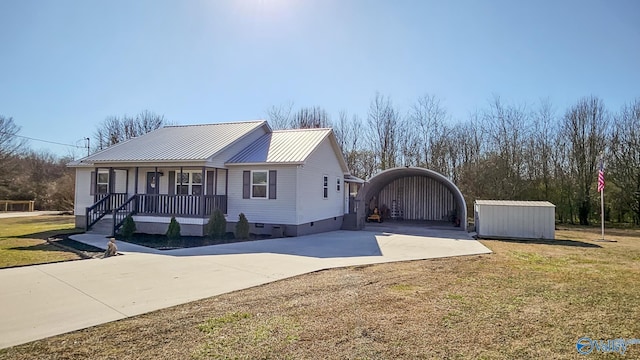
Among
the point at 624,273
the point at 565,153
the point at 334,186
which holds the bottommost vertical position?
the point at 624,273

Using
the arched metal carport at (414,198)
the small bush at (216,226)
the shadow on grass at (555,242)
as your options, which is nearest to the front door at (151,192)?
the small bush at (216,226)

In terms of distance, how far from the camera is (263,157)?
50.7ft

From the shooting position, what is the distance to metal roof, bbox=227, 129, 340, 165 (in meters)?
15.0

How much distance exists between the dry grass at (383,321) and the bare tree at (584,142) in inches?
867

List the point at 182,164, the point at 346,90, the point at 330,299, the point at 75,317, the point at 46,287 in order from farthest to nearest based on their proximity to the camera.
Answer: the point at 346,90 → the point at 182,164 → the point at 46,287 → the point at 330,299 → the point at 75,317

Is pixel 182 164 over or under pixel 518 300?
over

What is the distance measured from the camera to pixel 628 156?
25.3 m

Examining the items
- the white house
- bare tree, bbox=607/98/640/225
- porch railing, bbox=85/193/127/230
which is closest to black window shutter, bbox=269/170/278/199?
the white house

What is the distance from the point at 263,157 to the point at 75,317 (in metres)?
11.0

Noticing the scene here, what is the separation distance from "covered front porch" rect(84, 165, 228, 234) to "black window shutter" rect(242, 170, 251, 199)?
2.87ft

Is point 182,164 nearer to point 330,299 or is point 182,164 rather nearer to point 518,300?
point 330,299

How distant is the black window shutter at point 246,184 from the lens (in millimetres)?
15367

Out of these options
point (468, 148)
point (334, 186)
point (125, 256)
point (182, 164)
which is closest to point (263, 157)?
point (182, 164)

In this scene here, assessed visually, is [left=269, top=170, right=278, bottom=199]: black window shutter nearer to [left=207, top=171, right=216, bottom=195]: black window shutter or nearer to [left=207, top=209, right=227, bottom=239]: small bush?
[left=207, top=209, right=227, bottom=239]: small bush
